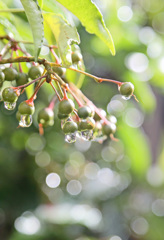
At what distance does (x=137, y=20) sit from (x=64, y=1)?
58.3 inches

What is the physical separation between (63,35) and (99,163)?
6.61ft

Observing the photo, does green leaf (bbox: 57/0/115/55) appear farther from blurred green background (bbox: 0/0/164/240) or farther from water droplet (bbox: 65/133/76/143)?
blurred green background (bbox: 0/0/164/240)

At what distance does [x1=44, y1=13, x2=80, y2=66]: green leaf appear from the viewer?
2.28 feet

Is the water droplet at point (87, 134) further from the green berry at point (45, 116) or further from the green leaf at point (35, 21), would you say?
the green leaf at point (35, 21)

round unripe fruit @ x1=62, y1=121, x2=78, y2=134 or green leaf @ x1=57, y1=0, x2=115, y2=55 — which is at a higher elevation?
green leaf @ x1=57, y1=0, x2=115, y2=55

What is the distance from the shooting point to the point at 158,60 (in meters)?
2.02

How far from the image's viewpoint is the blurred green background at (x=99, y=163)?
1998mm

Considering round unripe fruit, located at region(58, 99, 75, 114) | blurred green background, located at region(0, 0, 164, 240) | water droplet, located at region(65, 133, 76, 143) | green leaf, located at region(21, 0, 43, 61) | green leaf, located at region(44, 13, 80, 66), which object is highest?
green leaf, located at region(21, 0, 43, 61)

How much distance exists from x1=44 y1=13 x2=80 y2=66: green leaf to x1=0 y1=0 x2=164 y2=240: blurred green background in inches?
31.2

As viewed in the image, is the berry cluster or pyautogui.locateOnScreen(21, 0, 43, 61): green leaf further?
the berry cluster

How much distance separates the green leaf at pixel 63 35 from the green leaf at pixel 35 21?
7 centimetres

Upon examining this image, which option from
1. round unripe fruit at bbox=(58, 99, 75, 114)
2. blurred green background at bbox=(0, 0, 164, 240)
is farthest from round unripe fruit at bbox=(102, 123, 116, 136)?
blurred green background at bbox=(0, 0, 164, 240)

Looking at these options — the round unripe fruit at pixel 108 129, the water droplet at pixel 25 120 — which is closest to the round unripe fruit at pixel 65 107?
the water droplet at pixel 25 120

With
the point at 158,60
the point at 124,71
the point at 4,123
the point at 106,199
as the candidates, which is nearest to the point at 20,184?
the point at 4,123
